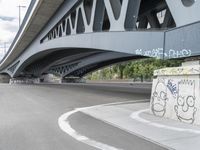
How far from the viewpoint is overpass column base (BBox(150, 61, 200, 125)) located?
895 cm

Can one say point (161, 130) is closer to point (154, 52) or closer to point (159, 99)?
point (159, 99)

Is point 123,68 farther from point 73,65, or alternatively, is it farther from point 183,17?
point 183,17

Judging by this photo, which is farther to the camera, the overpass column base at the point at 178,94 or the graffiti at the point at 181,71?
the graffiti at the point at 181,71

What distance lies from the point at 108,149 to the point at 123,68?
292 feet

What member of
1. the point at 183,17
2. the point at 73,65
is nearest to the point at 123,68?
the point at 73,65

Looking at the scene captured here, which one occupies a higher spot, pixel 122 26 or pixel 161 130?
pixel 122 26

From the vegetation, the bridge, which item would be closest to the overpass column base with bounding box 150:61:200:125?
the bridge

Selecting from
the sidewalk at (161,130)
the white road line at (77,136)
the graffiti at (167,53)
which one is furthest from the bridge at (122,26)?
the white road line at (77,136)

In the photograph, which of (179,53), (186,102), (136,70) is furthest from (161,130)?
(136,70)

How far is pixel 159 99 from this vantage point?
35.7 feet

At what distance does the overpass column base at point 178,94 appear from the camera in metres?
8.95

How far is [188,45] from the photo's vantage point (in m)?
11.0

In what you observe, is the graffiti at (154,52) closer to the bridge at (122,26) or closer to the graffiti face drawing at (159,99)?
the bridge at (122,26)

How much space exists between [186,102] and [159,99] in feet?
5.45
